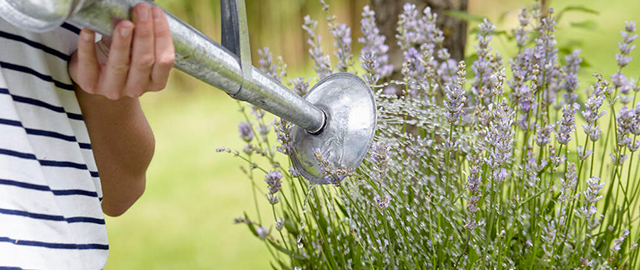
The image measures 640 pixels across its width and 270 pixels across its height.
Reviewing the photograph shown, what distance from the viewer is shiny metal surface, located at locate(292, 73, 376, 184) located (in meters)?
1.08

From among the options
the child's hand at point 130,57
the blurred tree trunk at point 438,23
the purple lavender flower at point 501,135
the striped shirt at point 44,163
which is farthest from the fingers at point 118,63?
the blurred tree trunk at point 438,23

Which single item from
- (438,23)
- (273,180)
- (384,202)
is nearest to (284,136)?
(273,180)

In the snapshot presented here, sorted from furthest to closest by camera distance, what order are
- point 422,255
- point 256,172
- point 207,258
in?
point 256,172 → point 207,258 → point 422,255

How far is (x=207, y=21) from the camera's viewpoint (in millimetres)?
6242

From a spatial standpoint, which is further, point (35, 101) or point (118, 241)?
point (118, 241)

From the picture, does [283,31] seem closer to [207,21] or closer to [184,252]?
[207,21]

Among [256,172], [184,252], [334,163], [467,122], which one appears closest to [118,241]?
[184,252]

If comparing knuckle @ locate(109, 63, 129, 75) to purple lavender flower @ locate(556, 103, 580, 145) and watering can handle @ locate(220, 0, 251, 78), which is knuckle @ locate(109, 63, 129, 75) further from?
purple lavender flower @ locate(556, 103, 580, 145)

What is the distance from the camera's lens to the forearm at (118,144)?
3.33 feet

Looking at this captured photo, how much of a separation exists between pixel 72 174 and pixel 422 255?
Result: 770 millimetres

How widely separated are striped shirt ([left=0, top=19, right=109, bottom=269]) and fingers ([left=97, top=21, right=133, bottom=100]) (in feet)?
0.33

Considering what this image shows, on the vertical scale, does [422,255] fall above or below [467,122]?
below

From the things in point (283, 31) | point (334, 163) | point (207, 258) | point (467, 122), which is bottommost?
point (207, 258)

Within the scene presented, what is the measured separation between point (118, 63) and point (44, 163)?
0.22m
